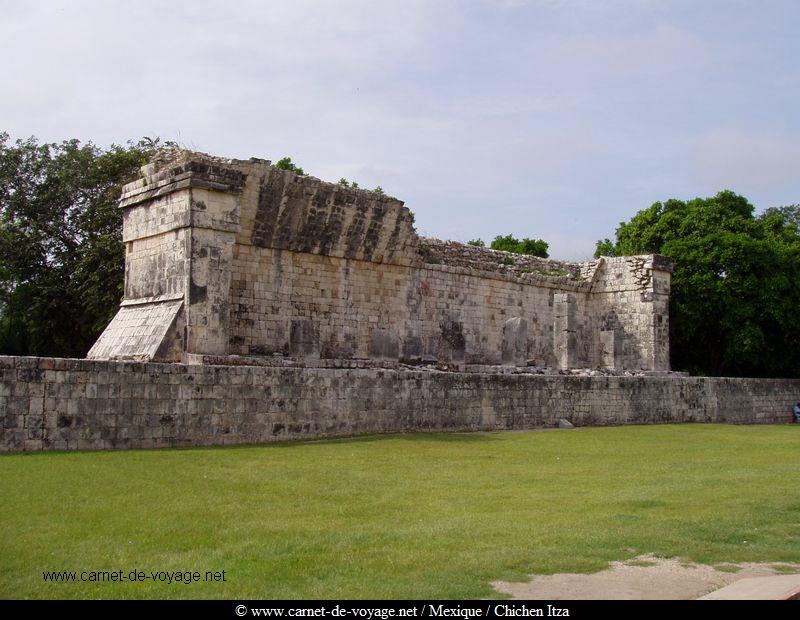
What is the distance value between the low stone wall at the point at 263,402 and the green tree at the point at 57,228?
45.0 ft

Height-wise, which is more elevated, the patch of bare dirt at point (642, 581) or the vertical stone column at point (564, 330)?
the vertical stone column at point (564, 330)

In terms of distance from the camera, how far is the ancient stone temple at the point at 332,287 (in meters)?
16.1

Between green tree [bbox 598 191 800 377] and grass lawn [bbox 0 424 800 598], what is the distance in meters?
17.1

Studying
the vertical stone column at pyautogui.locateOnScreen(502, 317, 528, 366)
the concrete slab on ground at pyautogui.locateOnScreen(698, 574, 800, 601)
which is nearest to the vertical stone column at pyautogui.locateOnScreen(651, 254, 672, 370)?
the vertical stone column at pyautogui.locateOnScreen(502, 317, 528, 366)

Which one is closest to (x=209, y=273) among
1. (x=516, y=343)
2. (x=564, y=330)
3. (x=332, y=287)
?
(x=332, y=287)

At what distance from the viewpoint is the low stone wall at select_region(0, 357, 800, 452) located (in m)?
10.6

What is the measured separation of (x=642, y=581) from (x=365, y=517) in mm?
2649

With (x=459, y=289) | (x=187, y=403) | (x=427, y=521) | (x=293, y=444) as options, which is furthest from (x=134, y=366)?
(x=459, y=289)

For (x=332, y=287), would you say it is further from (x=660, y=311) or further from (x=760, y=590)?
(x=760, y=590)

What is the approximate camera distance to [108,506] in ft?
24.3

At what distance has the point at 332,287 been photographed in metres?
20.3

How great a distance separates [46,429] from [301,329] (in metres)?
8.38
